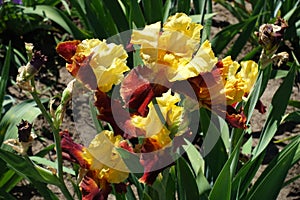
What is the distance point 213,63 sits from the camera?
1126mm

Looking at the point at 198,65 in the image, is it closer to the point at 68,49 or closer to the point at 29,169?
the point at 68,49

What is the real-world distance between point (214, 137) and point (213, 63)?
55cm

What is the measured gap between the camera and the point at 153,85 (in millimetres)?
1102

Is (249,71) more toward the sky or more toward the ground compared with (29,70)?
more toward the ground

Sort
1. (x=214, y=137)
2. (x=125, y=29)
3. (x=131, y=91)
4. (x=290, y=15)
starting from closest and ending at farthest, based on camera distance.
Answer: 1. (x=131, y=91)
2. (x=214, y=137)
3. (x=125, y=29)
4. (x=290, y=15)

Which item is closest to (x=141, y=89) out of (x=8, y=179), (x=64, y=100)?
(x=64, y=100)

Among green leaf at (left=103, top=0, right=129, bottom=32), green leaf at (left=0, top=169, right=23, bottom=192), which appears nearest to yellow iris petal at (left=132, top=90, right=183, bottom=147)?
green leaf at (left=0, top=169, right=23, bottom=192)

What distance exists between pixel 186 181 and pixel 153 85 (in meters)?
0.33

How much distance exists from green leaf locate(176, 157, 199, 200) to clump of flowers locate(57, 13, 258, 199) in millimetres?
168

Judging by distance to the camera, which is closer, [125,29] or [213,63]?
[213,63]

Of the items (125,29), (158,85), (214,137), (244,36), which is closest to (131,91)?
(158,85)

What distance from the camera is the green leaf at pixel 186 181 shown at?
4.25 feet

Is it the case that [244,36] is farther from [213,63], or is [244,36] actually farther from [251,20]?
[213,63]

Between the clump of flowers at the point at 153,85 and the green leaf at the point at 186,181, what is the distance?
168 mm
